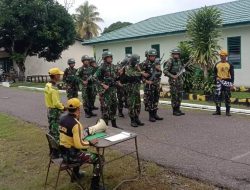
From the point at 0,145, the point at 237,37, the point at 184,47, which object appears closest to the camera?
the point at 0,145

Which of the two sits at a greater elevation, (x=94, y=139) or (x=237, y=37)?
(x=237, y=37)

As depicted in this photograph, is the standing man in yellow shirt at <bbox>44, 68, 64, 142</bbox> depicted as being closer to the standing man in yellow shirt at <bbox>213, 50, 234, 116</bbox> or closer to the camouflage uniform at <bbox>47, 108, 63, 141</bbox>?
the camouflage uniform at <bbox>47, 108, 63, 141</bbox>

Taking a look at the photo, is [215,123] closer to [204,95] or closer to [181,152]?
[181,152]

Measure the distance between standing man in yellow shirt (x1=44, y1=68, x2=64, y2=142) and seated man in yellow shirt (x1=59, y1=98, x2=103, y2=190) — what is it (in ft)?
4.85

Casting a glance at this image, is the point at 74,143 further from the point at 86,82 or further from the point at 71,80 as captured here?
the point at 71,80

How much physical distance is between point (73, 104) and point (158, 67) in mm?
5360

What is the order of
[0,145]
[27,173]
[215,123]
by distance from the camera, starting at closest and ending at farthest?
[27,173] < [0,145] < [215,123]

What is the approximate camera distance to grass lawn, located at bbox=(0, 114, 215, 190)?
6.09 m

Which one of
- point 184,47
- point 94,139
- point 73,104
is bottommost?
point 94,139

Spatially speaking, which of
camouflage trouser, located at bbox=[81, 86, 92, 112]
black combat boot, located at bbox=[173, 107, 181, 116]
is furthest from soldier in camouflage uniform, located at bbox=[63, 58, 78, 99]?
black combat boot, located at bbox=[173, 107, 181, 116]

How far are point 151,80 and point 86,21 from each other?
153 ft

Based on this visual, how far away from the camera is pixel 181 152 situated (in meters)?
7.75

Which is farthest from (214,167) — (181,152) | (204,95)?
(204,95)

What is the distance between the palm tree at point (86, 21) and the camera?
56.0m
